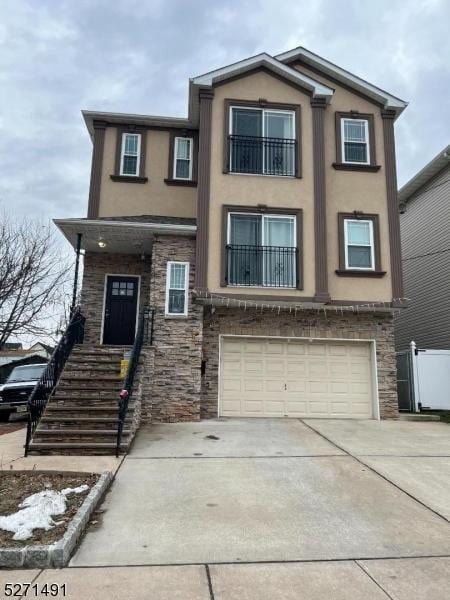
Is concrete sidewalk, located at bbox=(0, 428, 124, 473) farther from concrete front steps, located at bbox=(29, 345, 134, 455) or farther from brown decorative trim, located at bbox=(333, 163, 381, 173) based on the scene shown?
brown decorative trim, located at bbox=(333, 163, 381, 173)

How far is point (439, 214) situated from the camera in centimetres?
1543

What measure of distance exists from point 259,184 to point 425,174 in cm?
788

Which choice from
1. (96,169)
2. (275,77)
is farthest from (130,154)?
(275,77)

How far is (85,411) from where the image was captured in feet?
26.3

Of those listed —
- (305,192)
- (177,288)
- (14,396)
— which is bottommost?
(14,396)

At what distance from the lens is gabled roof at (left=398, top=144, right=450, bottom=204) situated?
14.7m

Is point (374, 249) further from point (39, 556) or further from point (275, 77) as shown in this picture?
point (39, 556)

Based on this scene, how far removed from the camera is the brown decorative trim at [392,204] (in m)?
11.4

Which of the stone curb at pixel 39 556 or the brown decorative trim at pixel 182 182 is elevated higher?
the brown decorative trim at pixel 182 182

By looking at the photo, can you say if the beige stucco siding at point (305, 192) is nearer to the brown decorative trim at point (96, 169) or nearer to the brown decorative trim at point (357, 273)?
the brown decorative trim at point (357, 273)

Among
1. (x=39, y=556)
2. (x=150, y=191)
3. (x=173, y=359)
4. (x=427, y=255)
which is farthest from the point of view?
(x=427, y=255)

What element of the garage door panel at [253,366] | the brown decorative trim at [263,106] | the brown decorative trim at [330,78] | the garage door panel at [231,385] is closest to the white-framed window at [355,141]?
the brown decorative trim at [330,78]

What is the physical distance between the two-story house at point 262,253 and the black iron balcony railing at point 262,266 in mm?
27

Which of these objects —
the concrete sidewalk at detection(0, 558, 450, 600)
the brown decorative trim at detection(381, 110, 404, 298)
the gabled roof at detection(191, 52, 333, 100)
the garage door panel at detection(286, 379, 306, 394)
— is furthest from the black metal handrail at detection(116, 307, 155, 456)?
the gabled roof at detection(191, 52, 333, 100)
